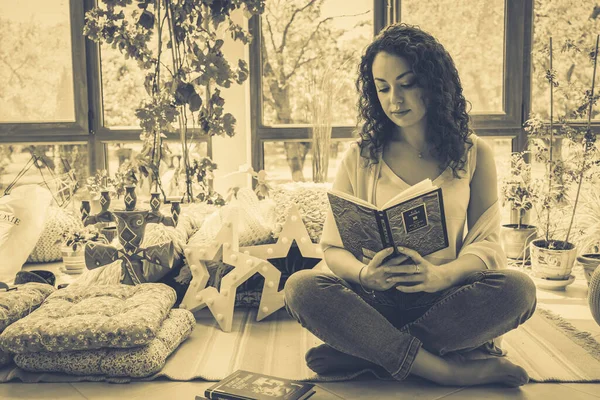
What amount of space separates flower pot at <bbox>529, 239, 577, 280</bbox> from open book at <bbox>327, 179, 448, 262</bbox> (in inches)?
61.0

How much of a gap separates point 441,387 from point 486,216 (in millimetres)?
535

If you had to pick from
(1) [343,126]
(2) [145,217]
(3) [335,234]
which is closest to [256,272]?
(2) [145,217]

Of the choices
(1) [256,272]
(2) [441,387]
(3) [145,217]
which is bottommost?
(2) [441,387]

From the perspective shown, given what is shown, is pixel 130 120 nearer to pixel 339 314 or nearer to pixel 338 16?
pixel 338 16

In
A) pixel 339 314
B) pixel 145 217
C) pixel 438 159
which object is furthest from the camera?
pixel 145 217

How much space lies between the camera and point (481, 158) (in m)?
2.30

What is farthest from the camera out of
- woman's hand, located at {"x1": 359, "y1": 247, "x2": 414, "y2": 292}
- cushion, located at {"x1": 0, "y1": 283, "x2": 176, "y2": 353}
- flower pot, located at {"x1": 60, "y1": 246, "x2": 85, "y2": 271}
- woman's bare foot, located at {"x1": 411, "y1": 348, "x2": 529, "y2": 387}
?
flower pot, located at {"x1": 60, "y1": 246, "x2": 85, "y2": 271}

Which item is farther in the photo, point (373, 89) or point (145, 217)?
point (145, 217)

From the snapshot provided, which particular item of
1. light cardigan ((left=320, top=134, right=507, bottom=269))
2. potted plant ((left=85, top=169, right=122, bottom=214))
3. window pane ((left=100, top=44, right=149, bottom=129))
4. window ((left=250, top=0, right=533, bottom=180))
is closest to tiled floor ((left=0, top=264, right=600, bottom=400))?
light cardigan ((left=320, top=134, right=507, bottom=269))

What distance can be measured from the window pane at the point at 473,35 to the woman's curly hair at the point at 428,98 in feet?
6.89

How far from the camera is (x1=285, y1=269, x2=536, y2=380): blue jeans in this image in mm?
2121

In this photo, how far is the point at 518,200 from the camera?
3811 mm

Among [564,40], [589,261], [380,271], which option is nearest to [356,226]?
[380,271]

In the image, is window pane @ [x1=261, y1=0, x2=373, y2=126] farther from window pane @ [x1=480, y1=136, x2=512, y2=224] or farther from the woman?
the woman
